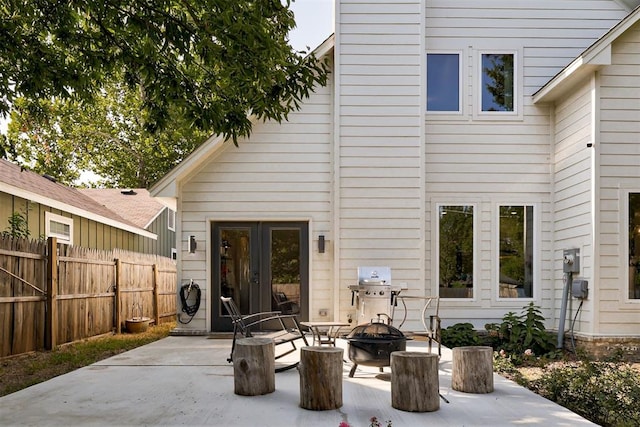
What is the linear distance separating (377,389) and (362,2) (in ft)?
21.6

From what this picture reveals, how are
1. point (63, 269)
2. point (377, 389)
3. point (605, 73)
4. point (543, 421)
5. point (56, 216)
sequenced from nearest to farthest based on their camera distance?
point (543, 421), point (377, 389), point (605, 73), point (63, 269), point (56, 216)

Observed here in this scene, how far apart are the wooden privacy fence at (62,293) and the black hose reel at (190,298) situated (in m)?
1.55

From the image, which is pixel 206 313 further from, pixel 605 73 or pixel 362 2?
pixel 605 73

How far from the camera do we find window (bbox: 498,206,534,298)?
9.81 meters

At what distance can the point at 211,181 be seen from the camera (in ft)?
32.8

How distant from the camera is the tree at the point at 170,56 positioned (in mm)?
5086

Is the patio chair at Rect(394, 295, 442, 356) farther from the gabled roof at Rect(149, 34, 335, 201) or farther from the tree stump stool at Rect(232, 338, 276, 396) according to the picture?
the gabled roof at Rect(149, 34, 335, 201)

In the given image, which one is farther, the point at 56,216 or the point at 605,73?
the point at 56,216

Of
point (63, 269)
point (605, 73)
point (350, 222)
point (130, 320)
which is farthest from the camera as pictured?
point (130, 320)

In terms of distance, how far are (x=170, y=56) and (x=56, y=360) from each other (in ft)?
13.7

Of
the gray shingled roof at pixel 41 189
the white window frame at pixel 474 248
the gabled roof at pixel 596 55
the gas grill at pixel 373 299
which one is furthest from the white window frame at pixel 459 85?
the gray shingled roof at pixel 41 189

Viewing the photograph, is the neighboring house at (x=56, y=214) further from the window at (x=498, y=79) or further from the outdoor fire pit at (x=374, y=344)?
the window at (x=498, y=79)

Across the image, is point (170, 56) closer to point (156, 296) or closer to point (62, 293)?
point (62, 293)

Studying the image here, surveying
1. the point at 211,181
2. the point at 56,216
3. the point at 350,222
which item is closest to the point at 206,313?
the point at 211,181
